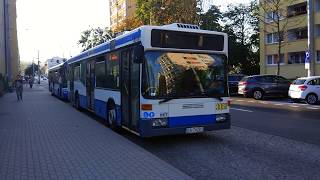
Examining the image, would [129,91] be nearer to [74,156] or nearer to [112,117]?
[112,117]

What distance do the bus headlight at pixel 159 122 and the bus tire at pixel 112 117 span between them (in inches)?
113

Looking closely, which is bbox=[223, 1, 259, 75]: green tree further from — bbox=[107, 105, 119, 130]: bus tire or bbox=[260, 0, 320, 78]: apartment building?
bbox=[107, 105, 119, 130]: bus tire

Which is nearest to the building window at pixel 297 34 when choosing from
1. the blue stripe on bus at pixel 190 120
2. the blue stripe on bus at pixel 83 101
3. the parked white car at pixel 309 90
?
the parked white car at pixel 309 90

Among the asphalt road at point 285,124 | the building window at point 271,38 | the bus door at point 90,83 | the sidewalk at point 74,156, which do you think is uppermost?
the building window at point 271,38

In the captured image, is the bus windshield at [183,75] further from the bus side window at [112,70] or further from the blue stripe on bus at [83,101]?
the blue stripe on bus at [83,101]

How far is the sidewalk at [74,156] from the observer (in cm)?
769

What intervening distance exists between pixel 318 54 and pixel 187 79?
39503 mm

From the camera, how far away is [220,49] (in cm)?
1122

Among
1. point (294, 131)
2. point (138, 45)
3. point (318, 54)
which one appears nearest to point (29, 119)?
point (138, 45)

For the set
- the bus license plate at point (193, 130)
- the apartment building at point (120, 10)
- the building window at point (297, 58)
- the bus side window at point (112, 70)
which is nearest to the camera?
the bus license plate at point (193, 130)

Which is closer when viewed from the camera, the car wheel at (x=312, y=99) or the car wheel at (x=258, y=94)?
the car wheel at (x=312, y=99)

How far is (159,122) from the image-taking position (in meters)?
10.3

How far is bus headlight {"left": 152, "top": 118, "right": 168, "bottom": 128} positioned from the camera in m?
10.3

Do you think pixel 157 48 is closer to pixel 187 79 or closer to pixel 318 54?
pixel 187 79
